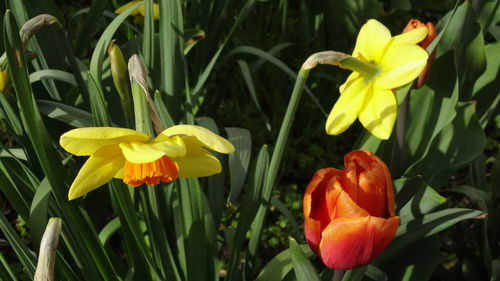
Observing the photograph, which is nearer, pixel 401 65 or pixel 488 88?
pixel 401 65

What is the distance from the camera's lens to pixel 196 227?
1280 millimetres

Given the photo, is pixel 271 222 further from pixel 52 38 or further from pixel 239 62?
pixel 52 38

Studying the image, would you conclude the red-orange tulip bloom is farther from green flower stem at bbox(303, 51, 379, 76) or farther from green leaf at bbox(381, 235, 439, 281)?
green leaf at bbox(381, 235, 439, 281)

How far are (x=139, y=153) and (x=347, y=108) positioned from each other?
43cm

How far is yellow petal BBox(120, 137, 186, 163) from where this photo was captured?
0.89 metres

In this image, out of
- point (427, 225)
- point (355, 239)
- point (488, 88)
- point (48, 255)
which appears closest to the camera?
point (48, 255)

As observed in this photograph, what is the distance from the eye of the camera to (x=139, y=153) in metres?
0.90

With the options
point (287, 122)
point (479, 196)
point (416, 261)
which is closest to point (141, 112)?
point (287, 122)

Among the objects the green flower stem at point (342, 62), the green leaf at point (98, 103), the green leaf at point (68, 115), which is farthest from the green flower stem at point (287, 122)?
the green leaf at point (68, 115)

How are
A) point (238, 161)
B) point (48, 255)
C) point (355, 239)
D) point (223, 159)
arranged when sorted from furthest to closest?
point (223, 159) → point (238, 161) → point (355, 239) → point (48, 255)

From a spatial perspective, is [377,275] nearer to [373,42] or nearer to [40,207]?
[373,42]

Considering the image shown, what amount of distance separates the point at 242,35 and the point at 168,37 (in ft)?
2.86

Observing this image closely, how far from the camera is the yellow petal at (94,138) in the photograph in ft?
2.97

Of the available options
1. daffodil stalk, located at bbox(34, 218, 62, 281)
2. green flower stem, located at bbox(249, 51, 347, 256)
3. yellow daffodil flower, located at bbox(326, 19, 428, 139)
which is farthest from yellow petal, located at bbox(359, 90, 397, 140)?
daffodil stalk, located at bbox(34, 218, 62, 281)
